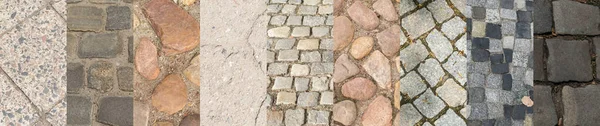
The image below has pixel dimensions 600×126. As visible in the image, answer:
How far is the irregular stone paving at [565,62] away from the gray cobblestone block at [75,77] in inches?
98.4

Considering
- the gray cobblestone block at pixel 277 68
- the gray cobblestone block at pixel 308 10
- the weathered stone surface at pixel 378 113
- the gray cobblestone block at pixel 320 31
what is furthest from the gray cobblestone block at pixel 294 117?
the gray cobblestone block at pixel 308 10

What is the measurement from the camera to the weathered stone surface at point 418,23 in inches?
98.9

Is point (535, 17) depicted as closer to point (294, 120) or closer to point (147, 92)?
point (294, 120)

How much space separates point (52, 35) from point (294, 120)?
1.41m

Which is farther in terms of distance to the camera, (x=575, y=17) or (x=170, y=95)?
(x=575, y=17)

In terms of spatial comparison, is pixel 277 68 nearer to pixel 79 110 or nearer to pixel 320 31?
pixel 320 31

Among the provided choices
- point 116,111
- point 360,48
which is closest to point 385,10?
point 360,48

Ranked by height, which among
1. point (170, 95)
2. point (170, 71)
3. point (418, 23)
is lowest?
point (170, 95)

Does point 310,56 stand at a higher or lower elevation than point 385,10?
lower

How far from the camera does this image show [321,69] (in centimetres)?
251

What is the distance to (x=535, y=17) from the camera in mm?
2566

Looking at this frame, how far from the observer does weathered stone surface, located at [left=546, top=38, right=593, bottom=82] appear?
100 inches

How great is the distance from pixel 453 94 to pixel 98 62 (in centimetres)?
195

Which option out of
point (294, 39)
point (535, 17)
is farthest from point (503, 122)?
point (294, 39)
